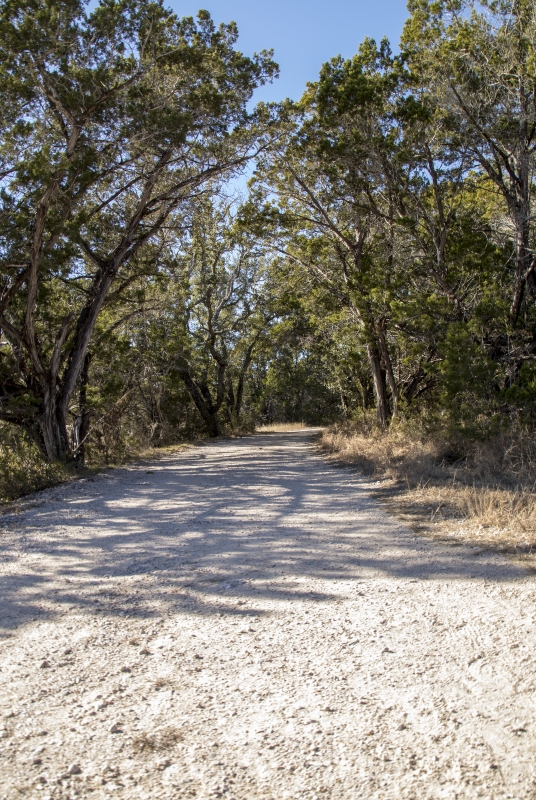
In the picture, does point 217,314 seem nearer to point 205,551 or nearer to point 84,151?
point 84,151

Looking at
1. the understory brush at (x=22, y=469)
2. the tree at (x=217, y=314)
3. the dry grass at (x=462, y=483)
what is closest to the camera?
the dry grass at (x=462, y=483)

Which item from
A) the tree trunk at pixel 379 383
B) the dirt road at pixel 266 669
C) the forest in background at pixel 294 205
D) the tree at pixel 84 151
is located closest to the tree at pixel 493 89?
the forest in background at pixel 294 205

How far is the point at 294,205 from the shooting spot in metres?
18.1

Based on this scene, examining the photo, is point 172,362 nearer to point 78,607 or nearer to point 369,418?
point 369,418

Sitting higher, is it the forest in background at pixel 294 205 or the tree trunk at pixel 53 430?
the forest in background at pixel 294 205

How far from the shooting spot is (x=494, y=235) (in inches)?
551

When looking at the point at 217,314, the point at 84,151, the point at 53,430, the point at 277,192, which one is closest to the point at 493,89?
the point at 277,192

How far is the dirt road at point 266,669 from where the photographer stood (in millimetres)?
2281

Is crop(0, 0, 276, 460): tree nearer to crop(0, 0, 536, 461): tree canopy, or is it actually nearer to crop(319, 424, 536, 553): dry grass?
crop(0, 0, 536, 461): tree canopy

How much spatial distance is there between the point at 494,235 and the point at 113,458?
1073cm

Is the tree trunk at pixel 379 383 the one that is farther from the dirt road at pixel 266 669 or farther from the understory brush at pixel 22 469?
the dirt road at pixel 266 669

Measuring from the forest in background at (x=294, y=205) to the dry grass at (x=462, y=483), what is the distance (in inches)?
3.8

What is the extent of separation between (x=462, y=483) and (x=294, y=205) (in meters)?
12.3

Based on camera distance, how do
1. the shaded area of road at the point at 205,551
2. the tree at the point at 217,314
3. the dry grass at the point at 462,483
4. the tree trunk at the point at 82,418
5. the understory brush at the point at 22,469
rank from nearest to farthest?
the shaded area of road at the point at 205,551 < the dry grass at the point at 462,483 < the understory brush at the point at 22,469 < the tree trunk at the point at 82,418 < the tree at the point at 217,314
